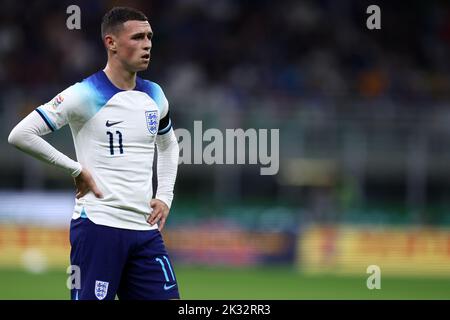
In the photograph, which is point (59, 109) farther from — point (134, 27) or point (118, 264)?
point (118, 264)

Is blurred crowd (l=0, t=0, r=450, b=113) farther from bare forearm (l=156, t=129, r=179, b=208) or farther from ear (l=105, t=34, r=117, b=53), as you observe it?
ear (l=105, t=34, r=117, b=53)

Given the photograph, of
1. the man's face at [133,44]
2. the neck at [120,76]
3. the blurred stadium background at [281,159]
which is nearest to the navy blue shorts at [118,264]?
Answer: the neck at [120,76]

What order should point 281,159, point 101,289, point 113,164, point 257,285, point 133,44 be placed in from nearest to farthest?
point 101,289 < point 113,164 < point 133,44 < point 257,285 < point 281,159

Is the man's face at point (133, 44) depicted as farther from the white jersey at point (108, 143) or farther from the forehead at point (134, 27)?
the white jersey at point (108, 143)

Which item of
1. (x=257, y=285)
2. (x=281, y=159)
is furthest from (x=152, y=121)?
(x=281, y=159)

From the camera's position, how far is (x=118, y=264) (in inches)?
229

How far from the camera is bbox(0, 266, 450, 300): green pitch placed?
1291cm

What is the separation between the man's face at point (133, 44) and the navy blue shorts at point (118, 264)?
956mm

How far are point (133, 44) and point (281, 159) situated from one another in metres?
11.9

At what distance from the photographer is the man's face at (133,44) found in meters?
5.94

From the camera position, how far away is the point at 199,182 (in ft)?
59.5

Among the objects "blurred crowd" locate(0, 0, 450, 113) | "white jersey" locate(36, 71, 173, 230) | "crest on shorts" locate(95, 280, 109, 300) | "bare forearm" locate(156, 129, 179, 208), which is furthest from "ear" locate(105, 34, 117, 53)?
"blurred crowd" locate(0, 0, 450, 113)

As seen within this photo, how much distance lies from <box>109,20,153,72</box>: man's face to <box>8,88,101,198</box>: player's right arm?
1.32 feet
